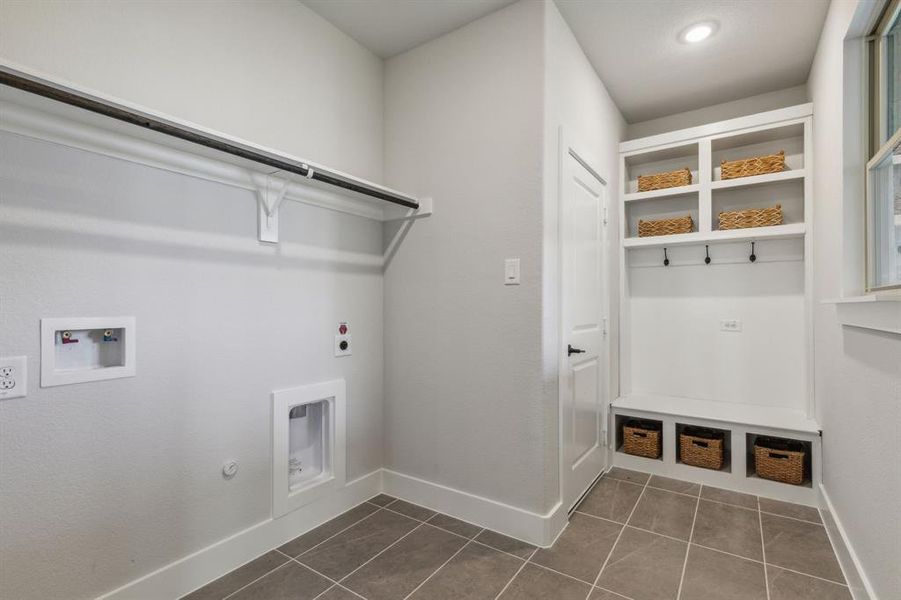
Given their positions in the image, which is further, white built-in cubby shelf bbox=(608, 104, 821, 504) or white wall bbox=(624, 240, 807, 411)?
white wall bbox=(624, 240, 807, 411)

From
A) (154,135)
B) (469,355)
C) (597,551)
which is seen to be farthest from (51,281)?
(597,551)

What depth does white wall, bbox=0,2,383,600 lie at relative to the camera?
132 cm

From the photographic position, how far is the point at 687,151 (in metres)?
3.14

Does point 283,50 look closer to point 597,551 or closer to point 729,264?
point 597,551

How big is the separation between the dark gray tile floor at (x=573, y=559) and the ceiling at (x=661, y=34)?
2.62m

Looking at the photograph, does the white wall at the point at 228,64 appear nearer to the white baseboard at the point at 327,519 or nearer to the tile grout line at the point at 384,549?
the white baseboard at the point at 327,519

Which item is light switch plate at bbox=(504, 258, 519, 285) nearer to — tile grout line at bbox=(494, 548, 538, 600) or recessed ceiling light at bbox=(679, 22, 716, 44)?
tile grout line at bbox=(494, 548, 538, 600)

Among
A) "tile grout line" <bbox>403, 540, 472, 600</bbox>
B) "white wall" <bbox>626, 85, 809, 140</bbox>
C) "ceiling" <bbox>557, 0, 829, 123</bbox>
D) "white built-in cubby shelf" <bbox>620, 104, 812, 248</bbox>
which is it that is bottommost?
"tile grout line" <bbox>403, 540, 472, 600</bbox>

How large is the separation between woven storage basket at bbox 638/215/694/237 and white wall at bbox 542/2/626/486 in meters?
0.35

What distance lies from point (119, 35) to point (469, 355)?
1.91 metres

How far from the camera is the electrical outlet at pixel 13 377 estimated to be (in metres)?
1.27

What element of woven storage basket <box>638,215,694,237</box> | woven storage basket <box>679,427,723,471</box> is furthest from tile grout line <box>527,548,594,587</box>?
woven storage basket <box>638,215,694,237</box>

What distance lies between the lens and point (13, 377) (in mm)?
1286

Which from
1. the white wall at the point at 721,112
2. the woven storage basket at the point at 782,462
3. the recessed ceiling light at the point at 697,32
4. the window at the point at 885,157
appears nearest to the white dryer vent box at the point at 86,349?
the window at the point at 885,157
